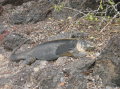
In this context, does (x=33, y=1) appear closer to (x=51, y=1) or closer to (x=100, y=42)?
(x=51, y=1)

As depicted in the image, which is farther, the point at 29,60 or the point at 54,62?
the point at 29,60

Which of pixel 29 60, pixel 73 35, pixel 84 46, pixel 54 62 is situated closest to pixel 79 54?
pixel 84 46

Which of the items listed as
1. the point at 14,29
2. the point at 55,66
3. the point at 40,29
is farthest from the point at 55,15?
the point at 55,66

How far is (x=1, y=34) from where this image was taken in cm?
811

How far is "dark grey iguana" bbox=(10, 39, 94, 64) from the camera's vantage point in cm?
571

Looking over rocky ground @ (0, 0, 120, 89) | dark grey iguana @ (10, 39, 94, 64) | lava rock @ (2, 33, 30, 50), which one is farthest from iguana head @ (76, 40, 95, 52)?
lava rock @ (2, 33, 30, 50)

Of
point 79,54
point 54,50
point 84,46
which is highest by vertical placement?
point 84,46

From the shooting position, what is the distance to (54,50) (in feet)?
19.9

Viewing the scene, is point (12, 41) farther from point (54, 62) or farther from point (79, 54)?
point (79, 54)

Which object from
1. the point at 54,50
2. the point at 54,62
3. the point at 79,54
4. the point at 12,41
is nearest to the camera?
the point at 79,54

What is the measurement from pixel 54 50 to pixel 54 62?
292mm

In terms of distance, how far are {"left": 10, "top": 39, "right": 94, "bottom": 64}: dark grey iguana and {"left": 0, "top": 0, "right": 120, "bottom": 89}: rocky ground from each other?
13 centimetres

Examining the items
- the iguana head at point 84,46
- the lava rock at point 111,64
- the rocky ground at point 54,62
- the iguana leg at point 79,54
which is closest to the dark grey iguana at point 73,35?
the rocky ground at point 54,62

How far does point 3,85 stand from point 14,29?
2844 millimetres
